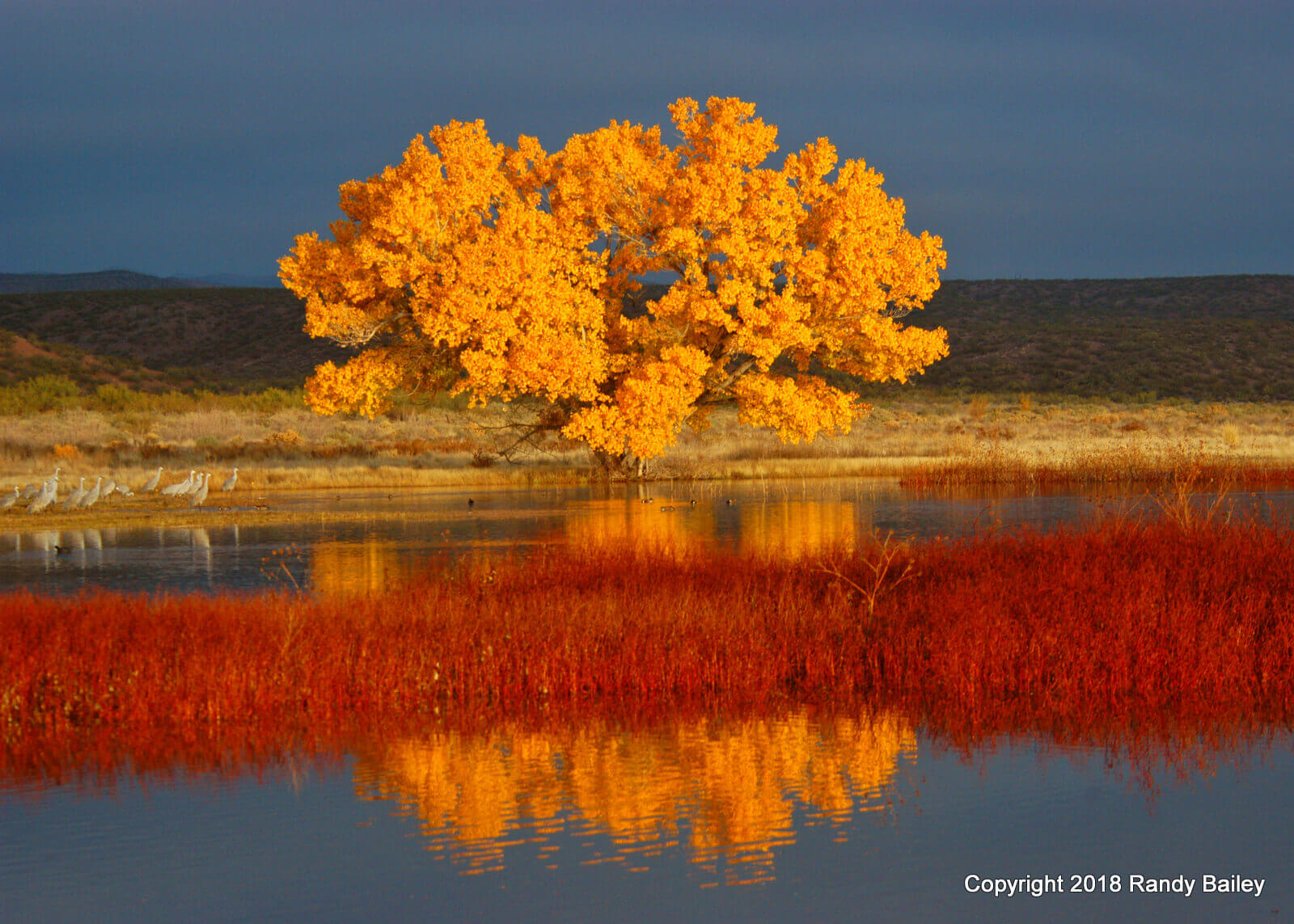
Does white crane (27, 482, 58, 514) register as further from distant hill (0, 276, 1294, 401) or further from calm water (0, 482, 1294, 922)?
distant hill (0, 276, 1294, 401)

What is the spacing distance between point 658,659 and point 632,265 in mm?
23439

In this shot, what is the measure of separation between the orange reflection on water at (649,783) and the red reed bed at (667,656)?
2.86 feet

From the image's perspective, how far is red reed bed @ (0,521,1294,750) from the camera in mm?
12508

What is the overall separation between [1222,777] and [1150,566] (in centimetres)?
525

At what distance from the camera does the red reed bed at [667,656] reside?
41.0ft

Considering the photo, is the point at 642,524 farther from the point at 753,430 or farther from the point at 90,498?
the point at 753,430

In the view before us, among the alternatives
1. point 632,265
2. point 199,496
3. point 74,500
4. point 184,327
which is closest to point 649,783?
point 199,496

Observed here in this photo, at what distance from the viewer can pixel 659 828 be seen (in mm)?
9484

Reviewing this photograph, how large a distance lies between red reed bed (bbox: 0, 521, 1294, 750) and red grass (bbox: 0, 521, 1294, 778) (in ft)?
0.08

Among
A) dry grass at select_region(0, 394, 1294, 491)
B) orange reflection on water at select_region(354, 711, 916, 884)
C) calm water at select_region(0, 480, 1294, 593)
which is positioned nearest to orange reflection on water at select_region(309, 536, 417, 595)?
calm water at select_region(0, 480, 1294, 593)

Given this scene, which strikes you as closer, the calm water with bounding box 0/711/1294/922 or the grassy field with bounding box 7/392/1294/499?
the calm water with bounding box 0/711/1294/922

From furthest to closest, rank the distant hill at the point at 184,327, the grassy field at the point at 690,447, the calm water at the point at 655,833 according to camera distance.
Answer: the distant hill at the point at 184,327 < the grassy field at the point at 690,447 < the calm water at the point at 655,833
